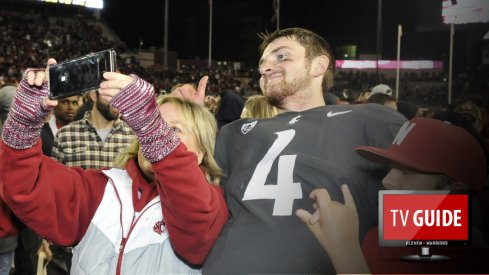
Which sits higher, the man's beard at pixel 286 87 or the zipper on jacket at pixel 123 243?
the man's beard at pixel 286 87

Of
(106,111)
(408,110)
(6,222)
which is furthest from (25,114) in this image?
(106,111)

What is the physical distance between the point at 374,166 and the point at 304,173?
0.10 m

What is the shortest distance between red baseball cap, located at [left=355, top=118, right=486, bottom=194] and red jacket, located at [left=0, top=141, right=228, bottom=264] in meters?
0.23

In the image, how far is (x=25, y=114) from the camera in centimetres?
78

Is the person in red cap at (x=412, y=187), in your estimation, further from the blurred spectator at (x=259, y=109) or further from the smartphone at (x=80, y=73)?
the blurred spectator at (x=259, y=109)

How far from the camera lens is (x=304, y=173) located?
2.56 ft

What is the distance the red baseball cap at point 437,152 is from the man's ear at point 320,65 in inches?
8.9

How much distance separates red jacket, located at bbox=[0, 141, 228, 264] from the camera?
0.76 m

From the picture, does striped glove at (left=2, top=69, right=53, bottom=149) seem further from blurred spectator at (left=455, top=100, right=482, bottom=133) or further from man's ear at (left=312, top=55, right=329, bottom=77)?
blurred spectator at (left=455, top=100, right=482, bottom=133)

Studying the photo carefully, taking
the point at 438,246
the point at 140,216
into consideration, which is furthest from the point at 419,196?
the point at 140,216

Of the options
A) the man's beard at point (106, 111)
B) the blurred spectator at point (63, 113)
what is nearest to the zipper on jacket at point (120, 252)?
the man's beard at point (106, 111)

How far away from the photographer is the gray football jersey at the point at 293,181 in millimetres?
734

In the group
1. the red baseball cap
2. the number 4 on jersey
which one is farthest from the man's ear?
the red baseball cap

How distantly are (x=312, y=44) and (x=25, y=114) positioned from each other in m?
0.42
